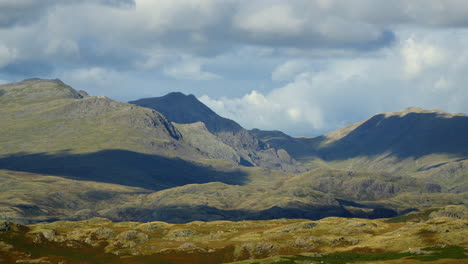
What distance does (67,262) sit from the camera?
13275 cm

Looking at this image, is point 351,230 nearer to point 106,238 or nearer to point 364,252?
point 364,252

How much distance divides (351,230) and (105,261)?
72.4m

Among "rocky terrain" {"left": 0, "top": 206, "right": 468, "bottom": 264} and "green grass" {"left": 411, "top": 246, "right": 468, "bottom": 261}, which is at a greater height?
"rocky terrain" {"left": 0, "top": 206, "right": 468, "bottom": 264}

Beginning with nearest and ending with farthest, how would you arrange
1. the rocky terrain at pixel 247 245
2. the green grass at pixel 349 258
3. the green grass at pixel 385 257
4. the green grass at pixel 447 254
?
the green grass at pixel 447 254, the green grass at pixel 385 257, the green grass at pixel 349 258, the rocky terrain at pixel 247 245

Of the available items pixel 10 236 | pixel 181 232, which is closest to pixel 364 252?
pixel 181 232

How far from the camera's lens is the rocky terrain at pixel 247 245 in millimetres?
124750

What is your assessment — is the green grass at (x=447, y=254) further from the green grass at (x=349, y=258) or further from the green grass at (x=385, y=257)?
the green grass at (x=349, y=258)

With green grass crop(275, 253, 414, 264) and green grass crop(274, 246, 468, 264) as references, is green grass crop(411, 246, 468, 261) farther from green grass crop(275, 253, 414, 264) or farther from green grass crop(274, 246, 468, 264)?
green grass crop(275, 253, 414, 264)

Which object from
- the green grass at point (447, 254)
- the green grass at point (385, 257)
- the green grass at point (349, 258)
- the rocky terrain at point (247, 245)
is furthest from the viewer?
the rocky terrain at point (247, 245)

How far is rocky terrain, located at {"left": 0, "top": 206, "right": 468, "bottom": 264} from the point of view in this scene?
124750 millimetres

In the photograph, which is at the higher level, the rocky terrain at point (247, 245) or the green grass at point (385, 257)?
the rocky terrain at point (247, 245)

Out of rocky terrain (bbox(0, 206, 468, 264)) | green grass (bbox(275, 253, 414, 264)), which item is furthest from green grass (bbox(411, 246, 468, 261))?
green grass (bbox(275, 253, 414, 264))

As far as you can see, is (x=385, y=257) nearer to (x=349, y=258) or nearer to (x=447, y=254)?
(x=349, y=258)

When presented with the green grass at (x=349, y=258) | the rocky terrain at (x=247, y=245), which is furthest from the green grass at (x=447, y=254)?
the green grass at (x=349, y=258)
